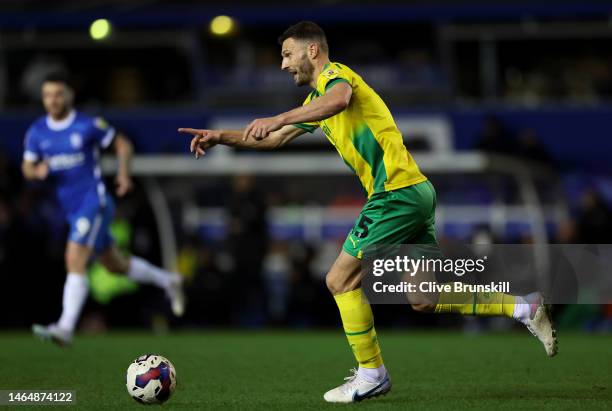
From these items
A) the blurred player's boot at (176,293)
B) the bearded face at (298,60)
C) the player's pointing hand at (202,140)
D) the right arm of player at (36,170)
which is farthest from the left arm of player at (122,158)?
the bearded face at (298,60)

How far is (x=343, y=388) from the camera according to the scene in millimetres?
7465

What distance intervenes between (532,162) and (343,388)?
35.7ft

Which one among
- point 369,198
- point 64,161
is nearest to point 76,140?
point 64,161

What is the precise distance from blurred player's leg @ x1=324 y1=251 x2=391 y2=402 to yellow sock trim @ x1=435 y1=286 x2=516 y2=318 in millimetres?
497

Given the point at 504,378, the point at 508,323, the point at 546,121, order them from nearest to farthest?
1. the point at 504,378
2. the point at 508,323
3. the point at 546,121

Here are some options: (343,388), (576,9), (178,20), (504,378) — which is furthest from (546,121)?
(343,388)

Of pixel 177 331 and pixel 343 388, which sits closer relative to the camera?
pixel 343 388

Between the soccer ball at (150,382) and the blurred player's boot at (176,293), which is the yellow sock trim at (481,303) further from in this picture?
the blurred player's boot at (176,293)

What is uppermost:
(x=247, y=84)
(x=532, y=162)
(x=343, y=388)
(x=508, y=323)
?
(x=247, y=84)

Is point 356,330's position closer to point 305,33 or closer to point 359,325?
point 359,325

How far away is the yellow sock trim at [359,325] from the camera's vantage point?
7.46 metres

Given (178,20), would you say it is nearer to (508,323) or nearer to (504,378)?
(508,323)

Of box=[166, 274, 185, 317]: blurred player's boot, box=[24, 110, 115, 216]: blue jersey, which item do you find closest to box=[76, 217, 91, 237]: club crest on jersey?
box=[24, 110, 115, 216]: blue jersey

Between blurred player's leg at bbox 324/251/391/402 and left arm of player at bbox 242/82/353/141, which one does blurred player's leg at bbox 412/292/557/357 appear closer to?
blurred player's leg at bbox 324/251/391/402
